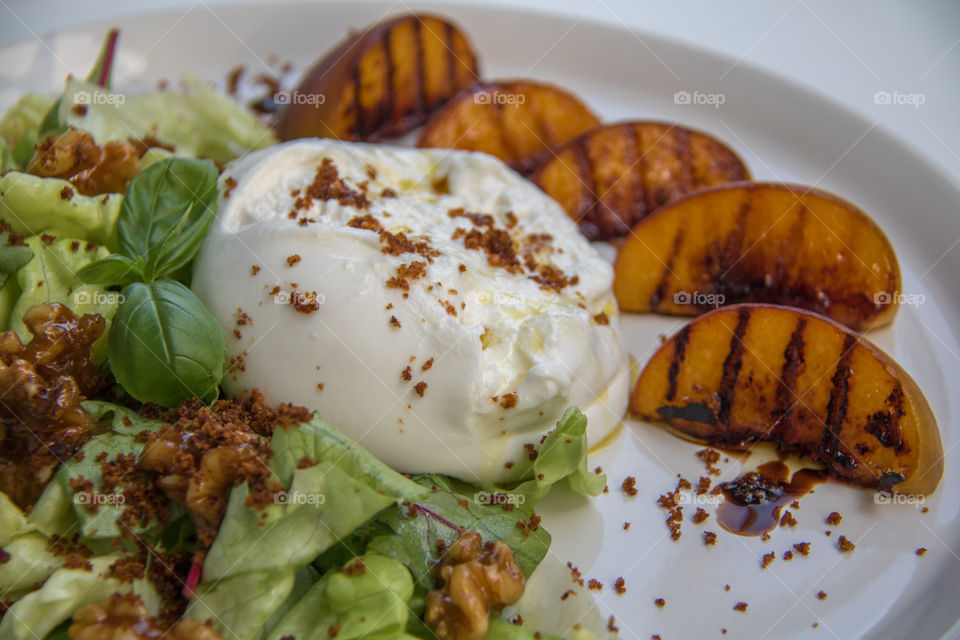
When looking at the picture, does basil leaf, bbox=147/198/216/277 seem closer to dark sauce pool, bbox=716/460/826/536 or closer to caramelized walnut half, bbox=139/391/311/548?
caramelized walnut half, bbox=139/391/311/548

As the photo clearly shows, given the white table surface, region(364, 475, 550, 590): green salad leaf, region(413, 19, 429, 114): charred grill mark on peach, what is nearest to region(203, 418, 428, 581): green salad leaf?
region(364, 475, 550, 590): green salad leaf

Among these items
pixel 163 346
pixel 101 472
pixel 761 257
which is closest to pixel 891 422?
pixel 761 257

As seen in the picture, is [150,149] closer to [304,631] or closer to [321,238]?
[321,238]

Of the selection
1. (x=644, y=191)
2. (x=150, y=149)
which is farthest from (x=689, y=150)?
(x=150, y=149)

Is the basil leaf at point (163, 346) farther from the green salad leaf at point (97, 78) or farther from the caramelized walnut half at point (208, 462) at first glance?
the green salad leaf at point (97, 78)

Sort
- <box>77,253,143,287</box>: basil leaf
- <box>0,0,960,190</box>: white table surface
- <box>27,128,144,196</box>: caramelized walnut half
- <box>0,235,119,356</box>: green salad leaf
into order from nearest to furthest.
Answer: <box>77,253,143,287</box>: basil leaf
<box>0,235,119,356</box>: green salad leaf
<box>27,128,144,196</box>: caramelized walnut half
<box>0,0,960,190</box>: white table surface

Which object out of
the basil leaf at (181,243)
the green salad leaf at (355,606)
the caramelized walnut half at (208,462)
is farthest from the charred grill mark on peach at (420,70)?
the green salad leaf at (355,606)

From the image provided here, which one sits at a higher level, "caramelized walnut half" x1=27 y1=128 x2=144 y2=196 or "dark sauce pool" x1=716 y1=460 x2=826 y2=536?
"caramelized walnut half" x1=27 y1=128 x2=144 y2=196

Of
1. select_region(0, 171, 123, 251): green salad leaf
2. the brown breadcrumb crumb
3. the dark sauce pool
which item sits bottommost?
the dark sauce pool
